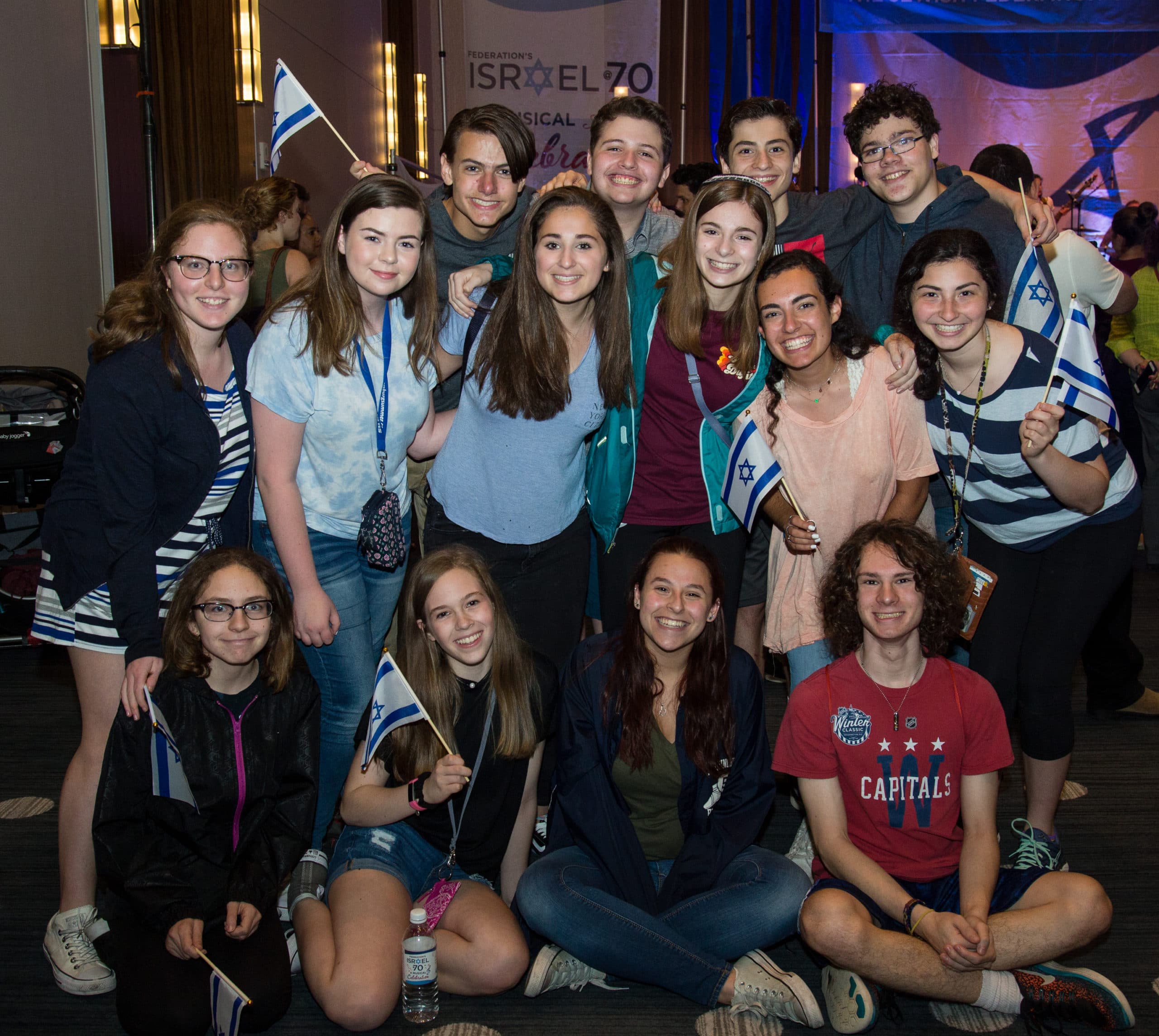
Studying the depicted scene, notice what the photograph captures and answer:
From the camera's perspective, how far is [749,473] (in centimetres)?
254

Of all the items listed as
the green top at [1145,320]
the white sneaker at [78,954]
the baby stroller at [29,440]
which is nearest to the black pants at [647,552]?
the white sneaker at [78,954]

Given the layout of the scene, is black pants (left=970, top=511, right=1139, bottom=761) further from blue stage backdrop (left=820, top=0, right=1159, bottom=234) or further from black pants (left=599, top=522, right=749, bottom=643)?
blue stage backdrop (left=820, top=0, right=1159, bottom=234)

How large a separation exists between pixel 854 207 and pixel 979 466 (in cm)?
95

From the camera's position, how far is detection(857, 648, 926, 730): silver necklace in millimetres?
2375

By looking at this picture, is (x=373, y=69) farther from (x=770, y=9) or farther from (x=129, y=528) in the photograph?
(x=129, y=528)

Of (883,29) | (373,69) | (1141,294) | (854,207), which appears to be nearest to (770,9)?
(883,29)

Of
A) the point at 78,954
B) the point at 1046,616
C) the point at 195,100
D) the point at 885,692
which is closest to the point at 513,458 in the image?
the point at 885,692

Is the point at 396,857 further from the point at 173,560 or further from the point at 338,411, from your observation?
the point at 338,411

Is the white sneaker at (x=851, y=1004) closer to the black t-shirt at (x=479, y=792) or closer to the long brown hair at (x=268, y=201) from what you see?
the black t-shirt at (x=479, y=792)

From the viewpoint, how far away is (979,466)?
8.42 ft

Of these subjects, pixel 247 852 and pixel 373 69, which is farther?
pixel 373 69

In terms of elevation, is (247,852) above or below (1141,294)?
below

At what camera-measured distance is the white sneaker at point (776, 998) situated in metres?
2.17

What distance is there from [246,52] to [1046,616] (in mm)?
5080
